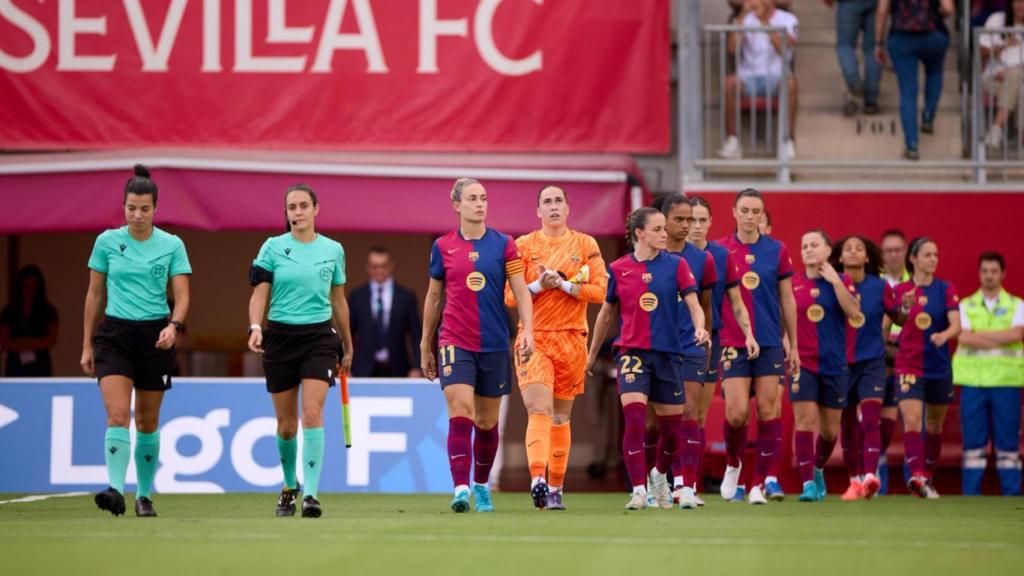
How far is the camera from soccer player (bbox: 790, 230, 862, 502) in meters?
13.8

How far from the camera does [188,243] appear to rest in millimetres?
20906

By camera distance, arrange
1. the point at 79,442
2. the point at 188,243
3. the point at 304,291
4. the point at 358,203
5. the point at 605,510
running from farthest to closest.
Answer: the point at 188,243 < the point at 358,203 < the point at 79,442 < the point at 605,510 < the point at 304,291

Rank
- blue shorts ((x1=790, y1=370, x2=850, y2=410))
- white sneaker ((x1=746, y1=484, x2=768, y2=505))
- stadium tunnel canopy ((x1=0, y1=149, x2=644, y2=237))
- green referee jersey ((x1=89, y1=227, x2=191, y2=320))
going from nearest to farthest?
green referee jersey ((x1=89, y1=227, x2=191, y2=320)) → white sneaker ((x1=746, y1=484, x2=768, y2=505)) → blue shorts ((x1=790, y1=370, x2=850, y2=410)) → stadium tunnel canopy ((x1=0, y1=149, x2=644, y2=237))

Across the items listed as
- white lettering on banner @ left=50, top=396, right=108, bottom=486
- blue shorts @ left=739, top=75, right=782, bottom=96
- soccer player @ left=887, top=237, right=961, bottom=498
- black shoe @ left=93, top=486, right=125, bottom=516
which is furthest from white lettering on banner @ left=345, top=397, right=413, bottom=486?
black shoe @ left=93, top=486, right=125, bottom=516

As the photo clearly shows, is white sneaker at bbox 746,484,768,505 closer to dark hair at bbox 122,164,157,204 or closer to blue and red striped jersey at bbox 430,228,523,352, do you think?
A: blue and red striped jersey at bbox 430,228,523,352

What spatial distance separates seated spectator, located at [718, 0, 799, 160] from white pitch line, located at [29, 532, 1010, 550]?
8943 mm

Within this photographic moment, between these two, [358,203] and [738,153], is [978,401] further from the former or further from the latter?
[358,203]

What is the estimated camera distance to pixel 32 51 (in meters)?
17.2

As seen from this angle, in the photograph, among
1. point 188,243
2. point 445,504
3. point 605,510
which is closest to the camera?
point 605,510

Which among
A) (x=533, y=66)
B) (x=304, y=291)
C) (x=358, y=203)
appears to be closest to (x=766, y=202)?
(x=533, y=66)

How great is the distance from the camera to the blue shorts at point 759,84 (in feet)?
56.2

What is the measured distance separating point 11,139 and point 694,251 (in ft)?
26.8

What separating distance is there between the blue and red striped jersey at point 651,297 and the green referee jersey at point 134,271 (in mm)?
2864

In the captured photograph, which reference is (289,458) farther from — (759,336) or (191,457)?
(191,457)
